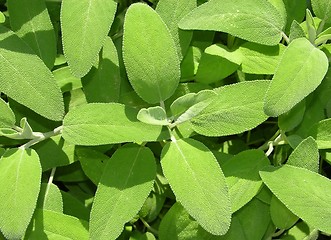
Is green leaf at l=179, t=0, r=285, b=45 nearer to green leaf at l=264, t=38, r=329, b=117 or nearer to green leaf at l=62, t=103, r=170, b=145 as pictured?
green leaf at l=264, t=38, r=329, b=117

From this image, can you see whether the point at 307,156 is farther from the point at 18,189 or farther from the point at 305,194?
the point at 18,189

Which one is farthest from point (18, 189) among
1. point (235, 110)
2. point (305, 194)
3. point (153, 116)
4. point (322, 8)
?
point (322, 8)

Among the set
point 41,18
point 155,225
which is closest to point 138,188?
point 155,225

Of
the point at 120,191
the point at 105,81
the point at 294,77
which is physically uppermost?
the point at 294,77

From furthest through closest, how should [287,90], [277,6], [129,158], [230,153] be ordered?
[230,153]
[277,6]
[129,158]
[287,90]

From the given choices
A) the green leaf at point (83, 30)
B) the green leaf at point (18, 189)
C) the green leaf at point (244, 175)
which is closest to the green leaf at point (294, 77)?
the green leaf at point (244, 175)

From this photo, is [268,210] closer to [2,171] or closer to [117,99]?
[117,99]
